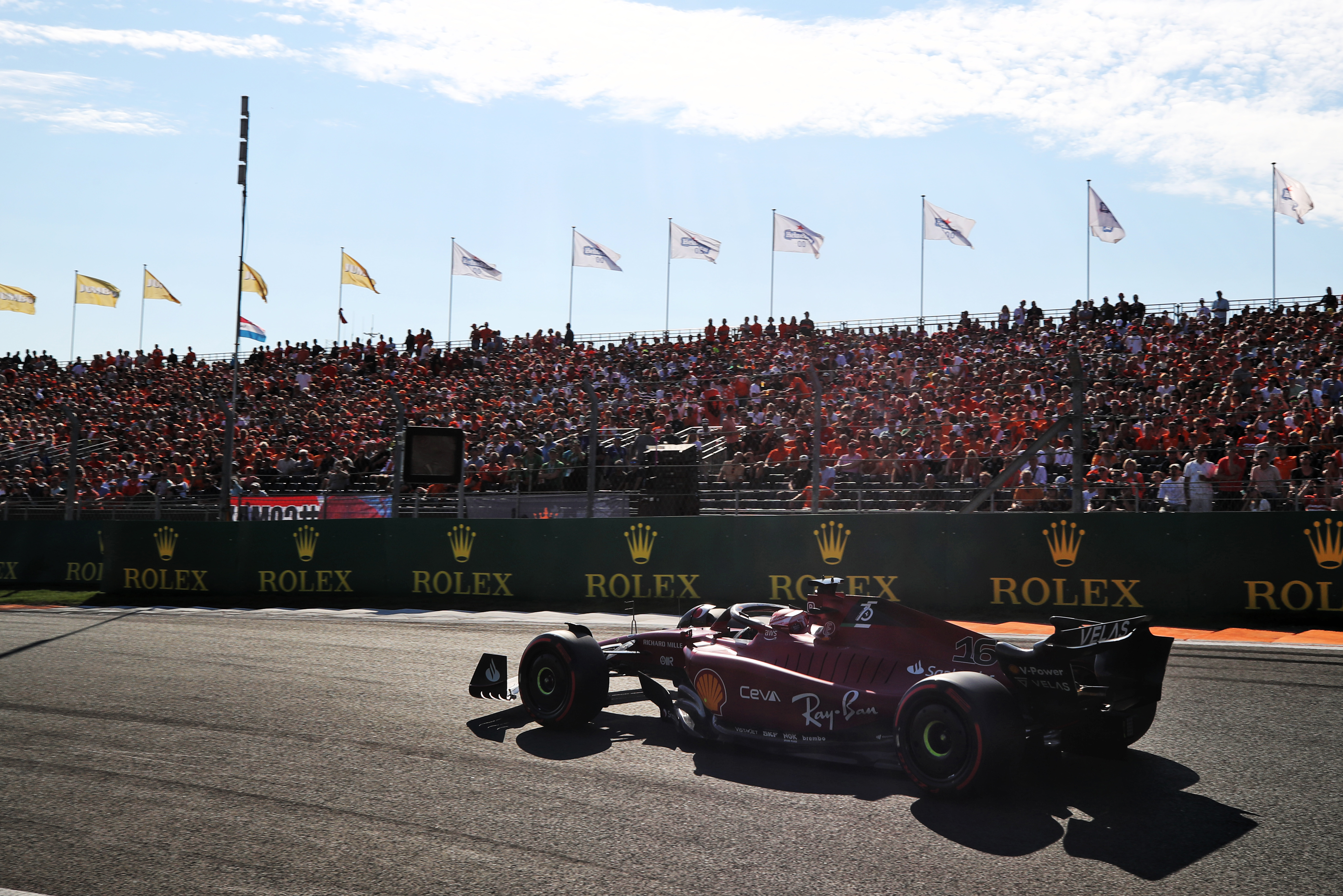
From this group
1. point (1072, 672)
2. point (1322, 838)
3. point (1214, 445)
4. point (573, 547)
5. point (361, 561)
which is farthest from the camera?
point (361, 561)

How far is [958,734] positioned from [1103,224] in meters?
28.6

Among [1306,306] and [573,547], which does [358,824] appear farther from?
[1306,306]

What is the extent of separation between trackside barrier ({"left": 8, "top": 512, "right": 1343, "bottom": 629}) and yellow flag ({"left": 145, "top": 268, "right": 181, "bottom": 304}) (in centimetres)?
1968

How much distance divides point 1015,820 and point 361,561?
44.5 feet

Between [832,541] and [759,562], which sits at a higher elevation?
[832,541]

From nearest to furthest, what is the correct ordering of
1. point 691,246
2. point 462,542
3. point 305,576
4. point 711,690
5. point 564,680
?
point 711,690
point 564,680
point 462,542
point 305,576
point 691,246

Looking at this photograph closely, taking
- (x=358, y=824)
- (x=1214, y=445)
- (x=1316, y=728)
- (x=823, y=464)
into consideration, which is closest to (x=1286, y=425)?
(x=1214, y=445)

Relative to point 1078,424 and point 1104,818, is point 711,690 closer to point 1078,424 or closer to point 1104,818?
point 1104,818

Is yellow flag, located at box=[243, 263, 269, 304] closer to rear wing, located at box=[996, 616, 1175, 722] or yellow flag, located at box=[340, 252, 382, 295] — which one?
yellow flag, located at box=[340, 252, 382, 295]

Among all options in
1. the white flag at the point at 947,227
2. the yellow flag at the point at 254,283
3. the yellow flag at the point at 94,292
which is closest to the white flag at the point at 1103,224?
the white flag at the point at 947,227

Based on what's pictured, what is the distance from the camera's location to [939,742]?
5.26 meters

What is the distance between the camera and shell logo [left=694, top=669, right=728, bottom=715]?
6309mm

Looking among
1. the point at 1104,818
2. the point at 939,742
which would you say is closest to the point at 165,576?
the point at 939,742

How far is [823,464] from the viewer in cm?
1452
